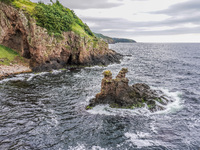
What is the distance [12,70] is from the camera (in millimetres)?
41562

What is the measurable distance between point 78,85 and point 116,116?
1628cm

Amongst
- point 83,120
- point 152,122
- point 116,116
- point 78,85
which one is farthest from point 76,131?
point 78,85

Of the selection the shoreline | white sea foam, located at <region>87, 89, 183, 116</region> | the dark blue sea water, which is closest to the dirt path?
the shoreline

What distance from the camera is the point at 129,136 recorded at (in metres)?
17.2

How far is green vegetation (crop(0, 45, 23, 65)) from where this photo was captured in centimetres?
4274

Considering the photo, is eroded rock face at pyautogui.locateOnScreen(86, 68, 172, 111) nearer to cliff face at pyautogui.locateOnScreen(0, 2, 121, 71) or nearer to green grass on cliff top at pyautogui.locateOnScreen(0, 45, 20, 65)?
cliff face at pyautogui.locateOnScreen(0, 2, 121, 71)

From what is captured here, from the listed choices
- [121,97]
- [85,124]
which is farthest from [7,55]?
[121,97]

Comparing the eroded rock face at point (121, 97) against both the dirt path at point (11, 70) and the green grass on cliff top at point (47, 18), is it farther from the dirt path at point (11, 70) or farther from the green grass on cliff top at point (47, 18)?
the green grass on cliff top at point (47, 18)

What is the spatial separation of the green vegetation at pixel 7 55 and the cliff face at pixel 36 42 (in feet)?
6.16

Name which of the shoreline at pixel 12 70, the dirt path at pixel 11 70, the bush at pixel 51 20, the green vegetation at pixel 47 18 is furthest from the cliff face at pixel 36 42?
the dirt path at pixel 11 70

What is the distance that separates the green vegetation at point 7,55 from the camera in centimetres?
4274

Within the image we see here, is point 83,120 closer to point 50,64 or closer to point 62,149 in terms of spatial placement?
point 62,149

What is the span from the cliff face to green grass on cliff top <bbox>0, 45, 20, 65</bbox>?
1.86 meters

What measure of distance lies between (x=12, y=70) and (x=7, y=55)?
7.43m
